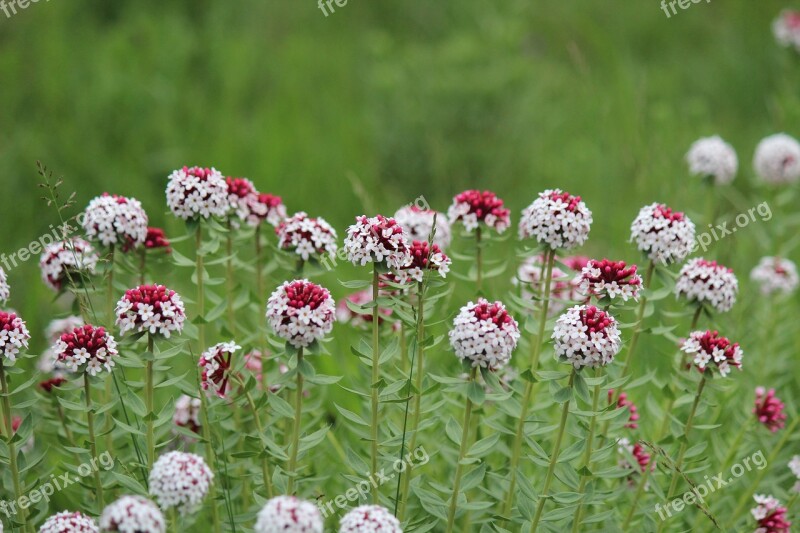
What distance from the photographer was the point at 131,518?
214cm

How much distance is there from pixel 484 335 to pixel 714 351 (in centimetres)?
90

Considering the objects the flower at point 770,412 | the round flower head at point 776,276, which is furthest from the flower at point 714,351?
the round flower head at point 776,276

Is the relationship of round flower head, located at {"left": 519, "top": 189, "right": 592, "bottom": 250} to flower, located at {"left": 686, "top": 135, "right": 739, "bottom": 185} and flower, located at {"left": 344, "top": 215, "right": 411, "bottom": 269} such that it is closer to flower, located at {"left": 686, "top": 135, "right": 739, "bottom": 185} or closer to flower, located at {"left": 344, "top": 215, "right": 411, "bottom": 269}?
flower, located at {"left": 344, "top": 215, "right": 411, "bottom": 269}

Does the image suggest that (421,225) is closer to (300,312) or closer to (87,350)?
(300,312)

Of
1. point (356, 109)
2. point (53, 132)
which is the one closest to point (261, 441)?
point (53, 132)

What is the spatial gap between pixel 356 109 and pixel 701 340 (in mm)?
5621

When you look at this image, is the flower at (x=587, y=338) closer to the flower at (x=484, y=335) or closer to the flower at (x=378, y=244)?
the flower at (x=484, y=335)

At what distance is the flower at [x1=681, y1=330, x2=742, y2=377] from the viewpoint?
9.68 feet

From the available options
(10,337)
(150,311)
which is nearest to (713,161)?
(150,311)

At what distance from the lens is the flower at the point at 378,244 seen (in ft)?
8.80

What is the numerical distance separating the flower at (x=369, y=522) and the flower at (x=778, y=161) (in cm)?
371

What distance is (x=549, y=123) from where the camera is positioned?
26.5 feet

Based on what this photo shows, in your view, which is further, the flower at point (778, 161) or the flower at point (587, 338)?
the flower at point (778, 161)

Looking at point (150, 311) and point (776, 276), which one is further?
point (776, 276)
